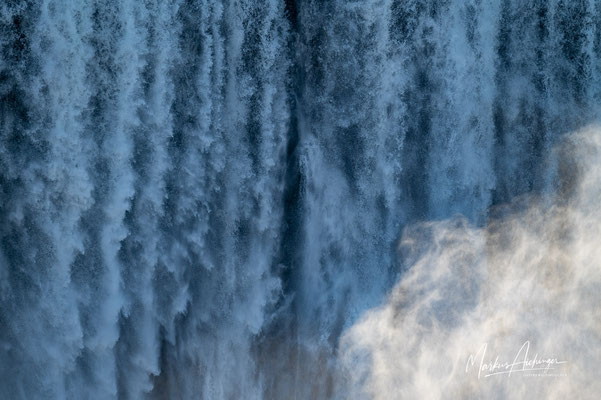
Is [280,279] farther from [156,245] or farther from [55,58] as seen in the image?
[55,58]

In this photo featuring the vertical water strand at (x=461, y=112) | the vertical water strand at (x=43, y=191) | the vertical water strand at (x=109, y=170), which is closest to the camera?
the vertical water strand at (x=43, y=191)

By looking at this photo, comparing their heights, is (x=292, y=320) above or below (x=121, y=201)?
below

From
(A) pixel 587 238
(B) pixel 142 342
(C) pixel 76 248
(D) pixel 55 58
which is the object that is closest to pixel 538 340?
(A) pixel 587 238

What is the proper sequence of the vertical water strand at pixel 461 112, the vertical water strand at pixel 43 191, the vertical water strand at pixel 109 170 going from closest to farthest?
1. the vertical water strand at pixel 43 191
2. the vertical water strand at pixel 109 170
3. the vertical water strand at pixel 461 112

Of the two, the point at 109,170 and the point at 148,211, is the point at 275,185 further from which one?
the point at 109,170

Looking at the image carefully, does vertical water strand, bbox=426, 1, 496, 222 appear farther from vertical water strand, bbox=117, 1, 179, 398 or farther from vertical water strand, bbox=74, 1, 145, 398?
vertical water strand, bbox=74, 1, 145, 398

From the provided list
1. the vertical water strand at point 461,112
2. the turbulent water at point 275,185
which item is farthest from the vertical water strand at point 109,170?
the vertical water strand at point 461,112

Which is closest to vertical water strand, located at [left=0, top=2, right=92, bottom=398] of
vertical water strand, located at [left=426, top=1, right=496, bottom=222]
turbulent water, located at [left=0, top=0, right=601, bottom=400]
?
turbulent water, located at [left=0, top=0, right=601, bottom=400]

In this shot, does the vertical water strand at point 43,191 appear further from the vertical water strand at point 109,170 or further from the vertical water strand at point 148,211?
the vertical water strand at point 148,211
